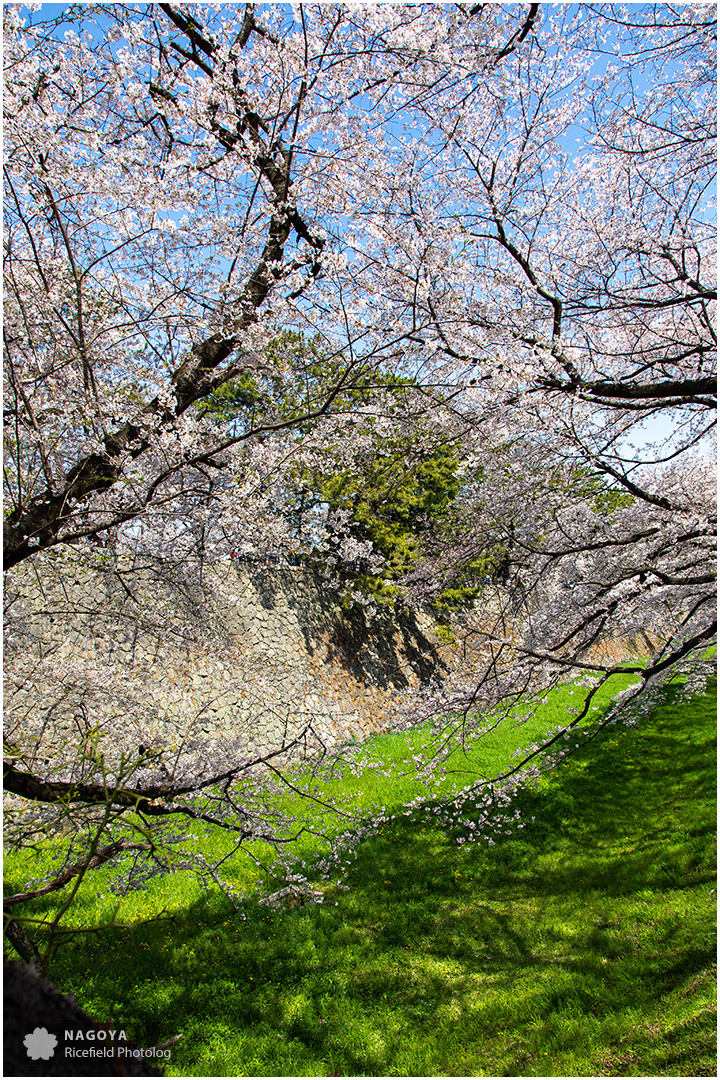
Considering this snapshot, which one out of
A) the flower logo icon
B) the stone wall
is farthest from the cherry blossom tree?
the flower logo icon

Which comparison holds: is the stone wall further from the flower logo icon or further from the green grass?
the flower logo icon

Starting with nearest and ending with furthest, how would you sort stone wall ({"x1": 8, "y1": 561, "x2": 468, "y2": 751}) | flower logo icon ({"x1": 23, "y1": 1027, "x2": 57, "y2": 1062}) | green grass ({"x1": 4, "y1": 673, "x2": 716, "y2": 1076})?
flower logo icon ({"x1": 23, "y1": 1027, "x2": 57, "y2": 1062}) < green grass ({"x1": 4, "y1": 673, "x2": 716, "y2": 1076}) < stone wall ({"x1": 8, "y1": 561, "x2": 468, "y2": 751})

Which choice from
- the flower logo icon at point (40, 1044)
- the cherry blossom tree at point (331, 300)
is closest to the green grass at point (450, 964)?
the cherry blossom tree at point (331, 300)

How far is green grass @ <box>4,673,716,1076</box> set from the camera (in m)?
2.89

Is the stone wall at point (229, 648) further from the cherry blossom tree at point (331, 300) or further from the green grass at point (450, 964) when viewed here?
the green grass at point (450, 964)

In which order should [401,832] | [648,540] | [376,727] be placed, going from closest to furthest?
1. [648,540]
2. [401,832]
3. [376,727]

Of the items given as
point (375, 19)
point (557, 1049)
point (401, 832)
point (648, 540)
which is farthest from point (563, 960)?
point (375, 19)

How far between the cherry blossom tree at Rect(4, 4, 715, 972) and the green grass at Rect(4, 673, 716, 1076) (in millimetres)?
927

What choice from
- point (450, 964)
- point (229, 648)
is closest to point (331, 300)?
point (229, 648)

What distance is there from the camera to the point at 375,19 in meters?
3.26

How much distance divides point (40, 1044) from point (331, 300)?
4.29 metres

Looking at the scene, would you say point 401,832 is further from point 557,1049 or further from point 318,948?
point 557,1049

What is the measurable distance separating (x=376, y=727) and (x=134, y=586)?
→ 5844 mm

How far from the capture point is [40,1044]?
71cm
